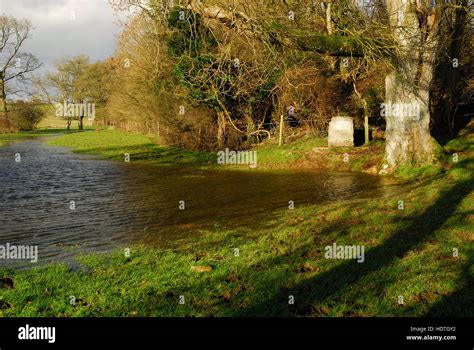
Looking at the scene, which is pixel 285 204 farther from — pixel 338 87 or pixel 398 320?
pixel 338 87

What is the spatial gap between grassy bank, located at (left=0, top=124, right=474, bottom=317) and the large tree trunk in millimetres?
7377

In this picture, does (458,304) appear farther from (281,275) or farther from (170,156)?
(170,156)

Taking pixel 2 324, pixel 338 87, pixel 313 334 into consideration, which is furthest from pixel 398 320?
pixel 338 87

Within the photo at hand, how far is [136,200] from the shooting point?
48.0 feet

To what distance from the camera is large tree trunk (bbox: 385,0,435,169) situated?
51.5 feet

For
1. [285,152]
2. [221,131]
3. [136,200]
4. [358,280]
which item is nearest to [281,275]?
[358,280]

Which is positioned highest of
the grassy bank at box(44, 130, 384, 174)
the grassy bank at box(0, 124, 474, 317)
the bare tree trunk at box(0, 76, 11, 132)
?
the bare tree trunk at box(0, 76, 11, 132)

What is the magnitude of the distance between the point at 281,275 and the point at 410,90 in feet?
41.6

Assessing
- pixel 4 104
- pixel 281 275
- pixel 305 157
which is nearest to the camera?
pixel 281 275

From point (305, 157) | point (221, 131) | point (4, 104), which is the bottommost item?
point (305, 157)

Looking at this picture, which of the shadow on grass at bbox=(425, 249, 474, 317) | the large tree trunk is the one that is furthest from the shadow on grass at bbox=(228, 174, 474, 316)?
the large tree trunk

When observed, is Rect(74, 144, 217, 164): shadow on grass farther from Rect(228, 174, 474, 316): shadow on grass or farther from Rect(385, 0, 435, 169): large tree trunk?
Rect(228, 174, 474, 316): shadow on grass

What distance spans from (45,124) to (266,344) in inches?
4595

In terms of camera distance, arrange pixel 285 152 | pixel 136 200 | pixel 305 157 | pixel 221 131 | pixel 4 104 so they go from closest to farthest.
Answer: pixel 136 200
pixel 305 157
pixel 285 152
pixel 221 131
pixel 4 104
